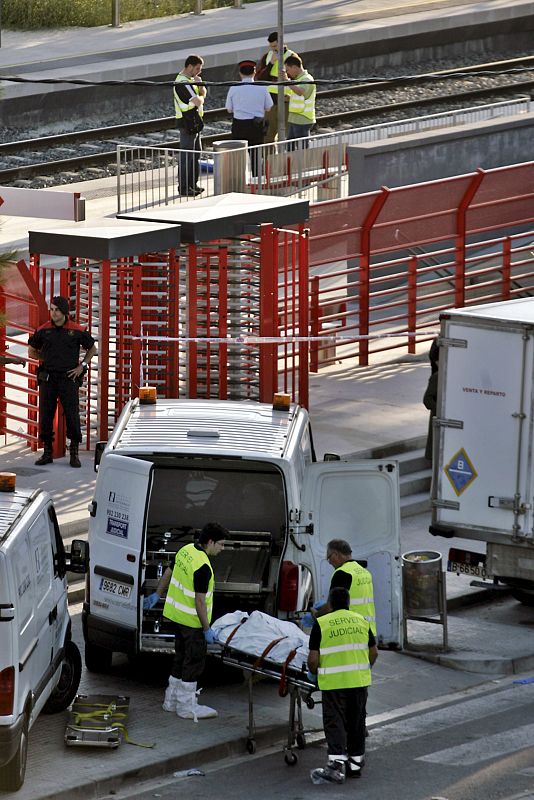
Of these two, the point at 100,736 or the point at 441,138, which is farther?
the point at 441,138

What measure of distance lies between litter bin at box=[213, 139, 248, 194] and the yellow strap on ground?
43.2 feet

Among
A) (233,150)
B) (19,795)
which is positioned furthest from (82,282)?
(19,795)

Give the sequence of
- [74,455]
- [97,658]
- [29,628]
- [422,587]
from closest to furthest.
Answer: [29,628], [97,658], [422,587], [74,455]

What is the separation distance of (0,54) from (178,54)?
3572 mm

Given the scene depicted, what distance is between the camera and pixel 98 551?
1358 cm

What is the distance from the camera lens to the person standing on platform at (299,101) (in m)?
27.2

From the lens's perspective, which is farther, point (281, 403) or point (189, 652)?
point (281, 403)

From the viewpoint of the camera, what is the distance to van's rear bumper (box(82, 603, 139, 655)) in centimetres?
1343

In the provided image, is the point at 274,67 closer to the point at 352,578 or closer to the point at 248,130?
the point at 248,130

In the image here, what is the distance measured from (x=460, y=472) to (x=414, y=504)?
3.36 m

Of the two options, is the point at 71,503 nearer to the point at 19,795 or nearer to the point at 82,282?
the point at 82,282

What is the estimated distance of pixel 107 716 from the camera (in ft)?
42.6

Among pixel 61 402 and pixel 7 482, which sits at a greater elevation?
pixel 7 482

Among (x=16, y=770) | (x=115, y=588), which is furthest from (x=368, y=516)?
(x=16, y=770)
